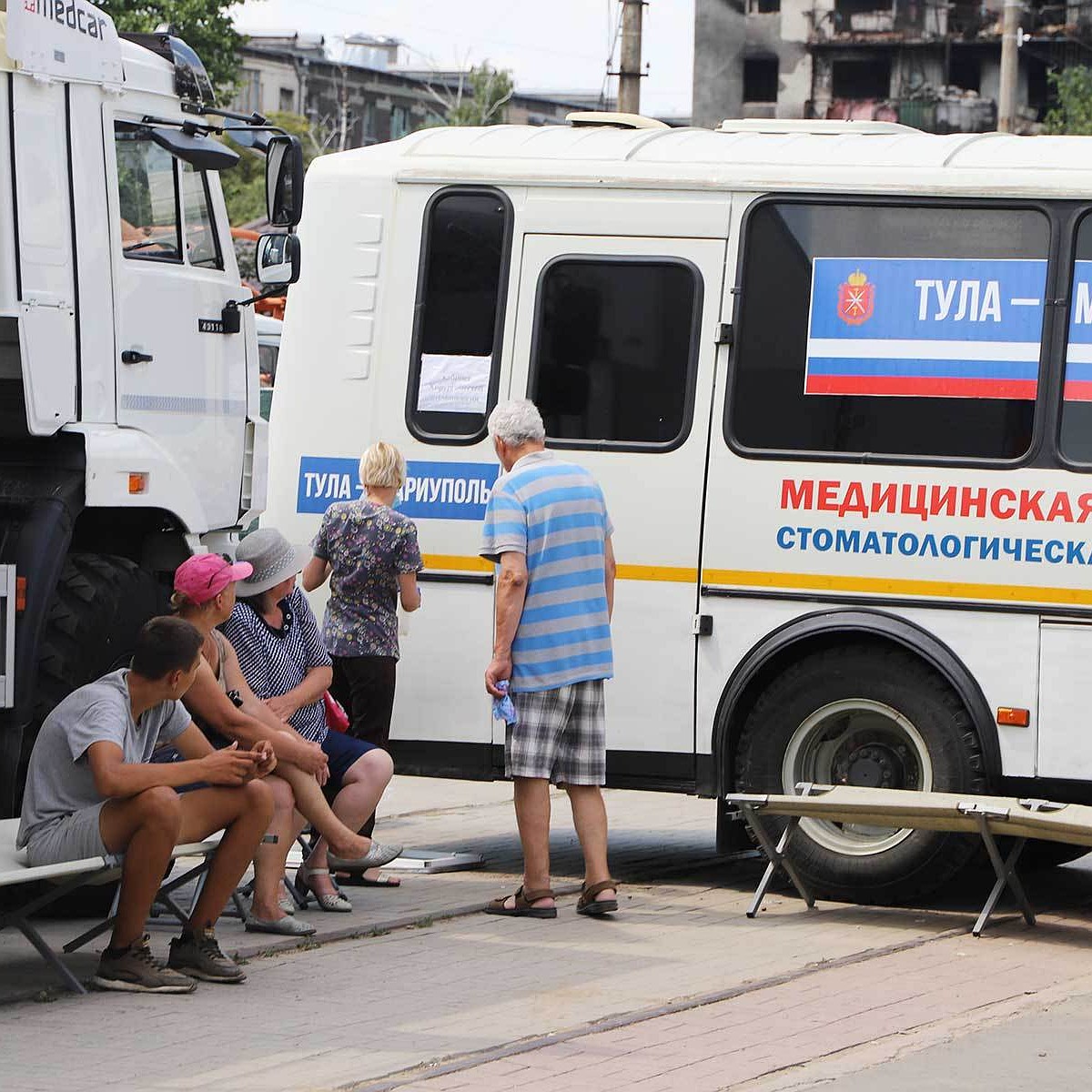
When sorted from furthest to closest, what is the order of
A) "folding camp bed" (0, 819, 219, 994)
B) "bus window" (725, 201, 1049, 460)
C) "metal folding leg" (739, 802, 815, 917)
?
"bus window" (725, 201, 1049, 460)
"metal folding leg" (739, 802, 815, 917)
"folding camp bed" (0, 819, 219, 994)

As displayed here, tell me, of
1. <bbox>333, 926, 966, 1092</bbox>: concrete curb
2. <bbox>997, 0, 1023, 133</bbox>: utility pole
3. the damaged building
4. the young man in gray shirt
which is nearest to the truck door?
the young man in gray shirt

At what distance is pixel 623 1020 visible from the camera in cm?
638

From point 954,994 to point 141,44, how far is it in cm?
483

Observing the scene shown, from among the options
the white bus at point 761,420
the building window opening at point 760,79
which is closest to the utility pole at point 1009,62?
the white bus at point 761,420

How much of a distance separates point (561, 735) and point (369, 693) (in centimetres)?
92

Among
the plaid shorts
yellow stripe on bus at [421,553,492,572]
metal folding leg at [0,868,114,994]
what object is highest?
yellow stripe on bus at [421,553,492,572]

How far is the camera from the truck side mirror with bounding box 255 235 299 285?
8.56 meters

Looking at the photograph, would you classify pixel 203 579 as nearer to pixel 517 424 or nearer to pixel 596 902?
pixel 517 424

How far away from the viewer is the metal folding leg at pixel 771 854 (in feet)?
27.2

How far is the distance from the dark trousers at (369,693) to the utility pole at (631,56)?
527 inches

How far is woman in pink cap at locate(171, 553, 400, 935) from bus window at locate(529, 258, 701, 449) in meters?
2.02

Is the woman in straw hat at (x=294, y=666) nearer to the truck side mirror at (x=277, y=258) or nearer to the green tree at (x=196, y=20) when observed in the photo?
the truck side mirror at (x=277, y=258)

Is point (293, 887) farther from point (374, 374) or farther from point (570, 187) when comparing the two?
point (570, 187)

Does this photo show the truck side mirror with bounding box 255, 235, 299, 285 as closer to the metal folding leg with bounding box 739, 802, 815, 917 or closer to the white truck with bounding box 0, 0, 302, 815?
the white truck with bounding box 0, 0, 302, 815
